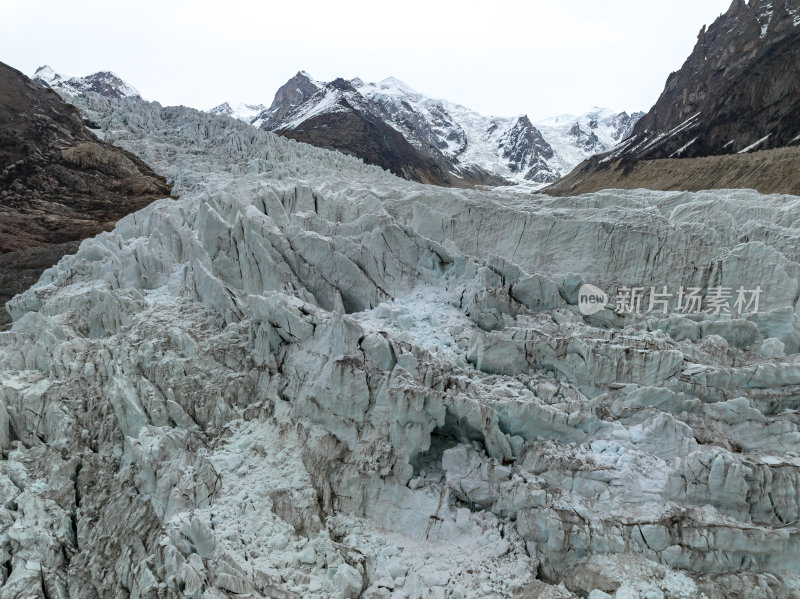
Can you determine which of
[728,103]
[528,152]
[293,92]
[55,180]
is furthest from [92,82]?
[728,103]

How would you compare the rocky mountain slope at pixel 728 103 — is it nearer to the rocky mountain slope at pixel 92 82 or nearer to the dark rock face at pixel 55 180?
the dark rock face at pixel 55 180

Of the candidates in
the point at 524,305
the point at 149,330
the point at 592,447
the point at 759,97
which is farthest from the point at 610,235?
the point at 759,97

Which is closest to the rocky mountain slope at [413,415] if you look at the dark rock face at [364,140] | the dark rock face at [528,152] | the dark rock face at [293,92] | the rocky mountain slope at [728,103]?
the rocky mountain slope at [728,103]

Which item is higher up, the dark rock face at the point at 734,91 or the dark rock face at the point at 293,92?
the dark rock face at the point at 293,92

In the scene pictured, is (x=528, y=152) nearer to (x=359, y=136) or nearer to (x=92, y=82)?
(x=359, y=136)

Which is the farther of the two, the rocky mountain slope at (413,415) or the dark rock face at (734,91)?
the dark rock face at (734,91)

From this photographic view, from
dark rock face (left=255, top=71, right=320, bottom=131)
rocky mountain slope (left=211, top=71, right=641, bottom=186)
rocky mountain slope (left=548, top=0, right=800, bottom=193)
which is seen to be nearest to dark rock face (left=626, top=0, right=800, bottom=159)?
rocky mountain slope (left=548, top=0, right=800, bottom=193)
